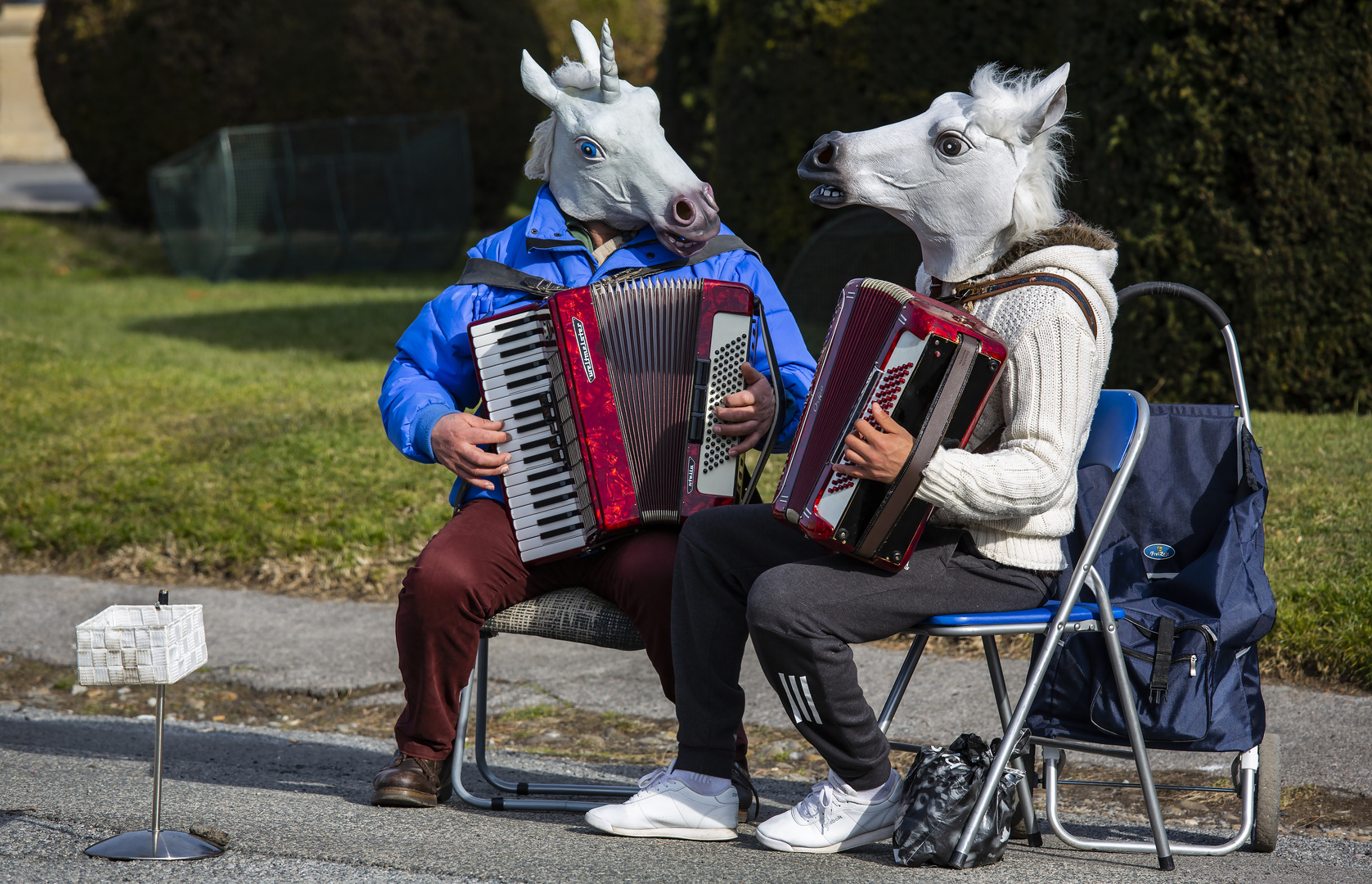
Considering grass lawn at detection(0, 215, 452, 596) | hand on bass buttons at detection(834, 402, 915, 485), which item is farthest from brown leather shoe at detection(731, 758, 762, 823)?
grass lawn at detection(0, 215, 452, 596)

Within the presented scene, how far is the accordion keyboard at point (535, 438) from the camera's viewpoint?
10.2 ft

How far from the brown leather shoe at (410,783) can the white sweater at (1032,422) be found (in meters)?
1.41

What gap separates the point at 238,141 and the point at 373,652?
9.88m

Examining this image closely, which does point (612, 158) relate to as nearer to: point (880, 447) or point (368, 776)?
point (880, 447)

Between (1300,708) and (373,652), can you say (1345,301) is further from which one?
(373,652)

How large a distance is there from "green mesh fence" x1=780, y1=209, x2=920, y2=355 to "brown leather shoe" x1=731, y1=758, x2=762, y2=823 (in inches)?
185

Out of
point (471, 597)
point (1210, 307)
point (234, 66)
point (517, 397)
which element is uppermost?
point (234, 66)

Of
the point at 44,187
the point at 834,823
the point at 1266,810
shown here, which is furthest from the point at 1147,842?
the point at 44,187

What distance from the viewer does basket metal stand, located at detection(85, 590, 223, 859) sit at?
2.72 m

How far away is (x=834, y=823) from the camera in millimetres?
2764

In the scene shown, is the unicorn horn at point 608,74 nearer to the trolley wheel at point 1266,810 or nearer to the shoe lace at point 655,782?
the shoe lace at point 655,782

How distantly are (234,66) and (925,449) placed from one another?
14.0m

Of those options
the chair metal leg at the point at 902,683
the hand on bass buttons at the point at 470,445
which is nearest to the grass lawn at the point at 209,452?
the hand on bass buttons at the point at 470,445

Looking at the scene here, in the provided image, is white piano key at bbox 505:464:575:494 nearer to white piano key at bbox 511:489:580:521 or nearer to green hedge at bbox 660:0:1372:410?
white piano key at bbox 511:489:580:521
